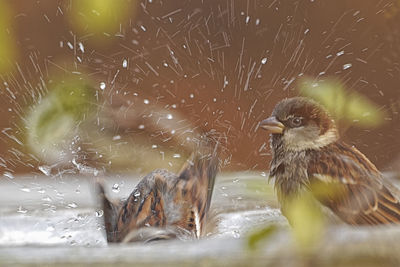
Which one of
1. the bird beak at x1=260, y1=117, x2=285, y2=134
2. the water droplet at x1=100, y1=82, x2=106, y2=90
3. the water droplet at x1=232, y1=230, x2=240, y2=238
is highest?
the water droplet at x1=100, y1=82, x2=106, y2=90

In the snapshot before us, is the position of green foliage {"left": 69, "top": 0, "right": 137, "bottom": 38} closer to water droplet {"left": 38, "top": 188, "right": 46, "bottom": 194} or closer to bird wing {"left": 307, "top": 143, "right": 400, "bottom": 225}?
water droplet {"left": 38, "top": 188, "right": 46, "bottom": 194}

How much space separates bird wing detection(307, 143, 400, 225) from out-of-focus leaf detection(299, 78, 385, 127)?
0.57ft

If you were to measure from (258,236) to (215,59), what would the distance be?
728mm

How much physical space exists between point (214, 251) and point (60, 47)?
859mm

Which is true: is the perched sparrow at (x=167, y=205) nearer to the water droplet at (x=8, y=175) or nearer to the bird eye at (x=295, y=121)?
the bird eye at (x=295, y=121)

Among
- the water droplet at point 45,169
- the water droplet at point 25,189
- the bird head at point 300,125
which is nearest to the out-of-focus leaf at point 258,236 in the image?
the bird head at point 300,125

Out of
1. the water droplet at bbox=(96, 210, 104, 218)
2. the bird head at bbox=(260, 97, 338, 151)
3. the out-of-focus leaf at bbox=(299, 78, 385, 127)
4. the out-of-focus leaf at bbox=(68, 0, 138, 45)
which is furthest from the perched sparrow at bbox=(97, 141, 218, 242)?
the out-of-focus leaf at bbox=(68, 0, 138, 45)

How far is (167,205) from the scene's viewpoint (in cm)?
95

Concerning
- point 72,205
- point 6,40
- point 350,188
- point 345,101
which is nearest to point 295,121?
point 350,188

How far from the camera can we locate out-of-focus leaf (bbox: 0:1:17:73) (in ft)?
4.15

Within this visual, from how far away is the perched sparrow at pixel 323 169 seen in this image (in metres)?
0.85

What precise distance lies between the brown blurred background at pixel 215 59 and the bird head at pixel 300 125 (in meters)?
0.23

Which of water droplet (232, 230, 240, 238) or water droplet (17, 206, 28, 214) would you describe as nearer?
water droplet (232, 230, 240, 238)

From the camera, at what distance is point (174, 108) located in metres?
1.28
